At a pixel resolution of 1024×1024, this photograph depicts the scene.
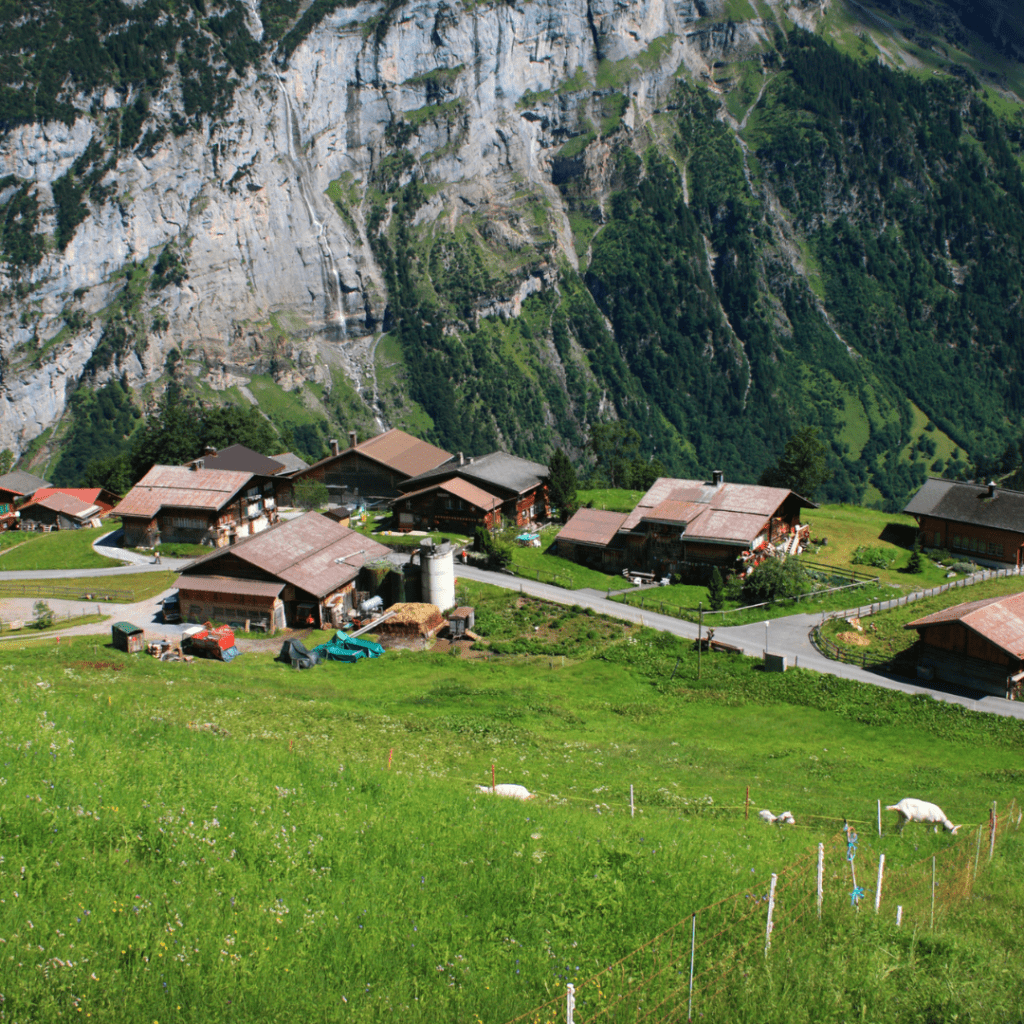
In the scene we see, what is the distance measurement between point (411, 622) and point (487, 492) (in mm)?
31429

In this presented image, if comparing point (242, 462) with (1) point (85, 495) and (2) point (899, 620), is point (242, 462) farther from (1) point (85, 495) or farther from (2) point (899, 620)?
(2) point (899, 620)

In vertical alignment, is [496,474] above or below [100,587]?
above

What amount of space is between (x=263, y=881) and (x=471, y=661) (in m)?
36.7

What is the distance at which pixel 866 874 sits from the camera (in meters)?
18.0

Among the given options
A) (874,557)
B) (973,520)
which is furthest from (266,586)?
(973,520)

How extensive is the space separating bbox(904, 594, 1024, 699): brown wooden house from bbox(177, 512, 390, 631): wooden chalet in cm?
3732

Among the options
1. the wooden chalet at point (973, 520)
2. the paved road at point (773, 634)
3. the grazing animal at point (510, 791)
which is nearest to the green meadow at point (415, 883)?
the grazing animal at point (510, 791)

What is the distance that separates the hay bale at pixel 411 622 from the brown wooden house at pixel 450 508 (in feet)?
79.2

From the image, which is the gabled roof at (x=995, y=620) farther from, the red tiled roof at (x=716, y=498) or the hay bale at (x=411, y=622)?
the hay bale at (x=411, y=622)

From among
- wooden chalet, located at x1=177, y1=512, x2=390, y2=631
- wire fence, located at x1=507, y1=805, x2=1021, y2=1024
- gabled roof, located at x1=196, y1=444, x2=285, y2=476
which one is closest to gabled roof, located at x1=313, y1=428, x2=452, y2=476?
gabled roof, located at x1=196, y1=444, x2=285, y2=476

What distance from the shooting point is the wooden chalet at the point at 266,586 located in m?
57.8

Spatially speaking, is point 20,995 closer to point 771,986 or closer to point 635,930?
point 635,930

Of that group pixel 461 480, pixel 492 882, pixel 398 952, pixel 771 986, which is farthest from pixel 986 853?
pixel 461 480

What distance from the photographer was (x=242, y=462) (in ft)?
332
